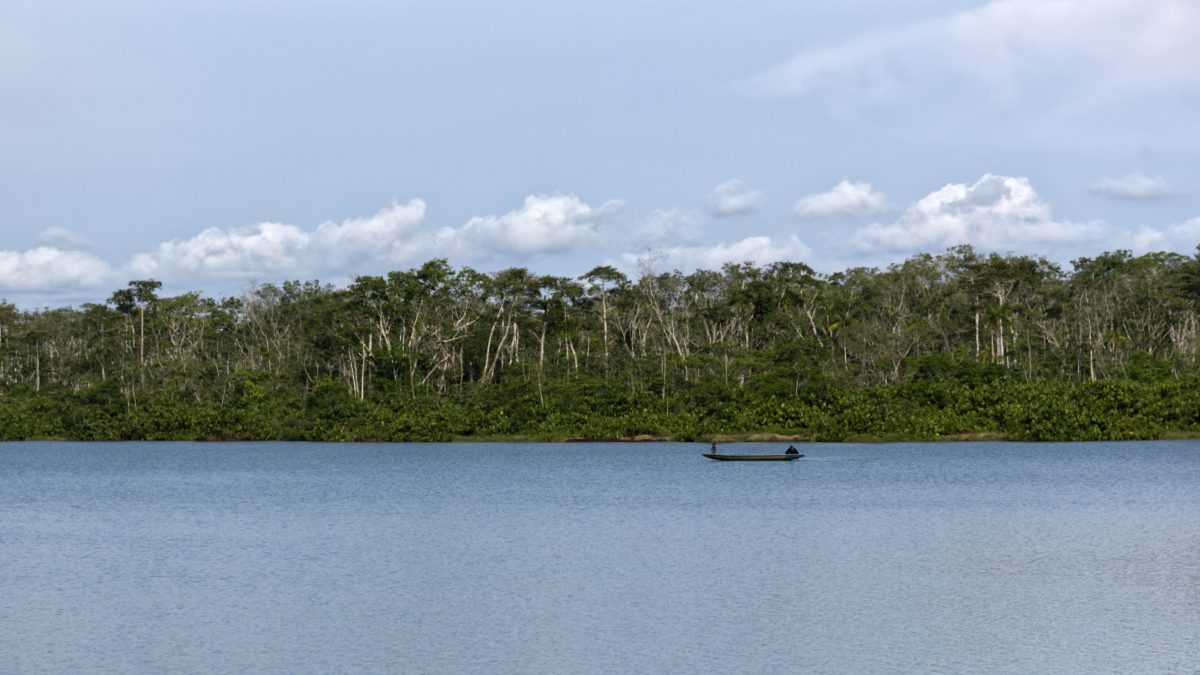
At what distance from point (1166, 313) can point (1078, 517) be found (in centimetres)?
6586

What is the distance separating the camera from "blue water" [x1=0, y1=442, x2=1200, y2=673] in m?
20.7

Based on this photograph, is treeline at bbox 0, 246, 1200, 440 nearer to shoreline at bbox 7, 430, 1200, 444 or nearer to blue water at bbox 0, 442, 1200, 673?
shoreline at bbox 7, 430, 1200, 444

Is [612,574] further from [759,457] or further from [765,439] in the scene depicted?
[765,439]

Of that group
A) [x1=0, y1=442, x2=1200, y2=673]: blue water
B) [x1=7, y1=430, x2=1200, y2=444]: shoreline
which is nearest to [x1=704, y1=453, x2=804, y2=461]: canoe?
[x1=0, y1=442, x2=1200, y2=673]: blue water

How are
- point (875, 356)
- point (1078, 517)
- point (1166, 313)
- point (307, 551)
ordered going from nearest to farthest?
point (307, 551)
point (1078, 517)
point (875, 356)
point (1166, 313)

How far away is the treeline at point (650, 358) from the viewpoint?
8475cm

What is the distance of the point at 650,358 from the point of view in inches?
3622

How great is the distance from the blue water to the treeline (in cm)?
2639

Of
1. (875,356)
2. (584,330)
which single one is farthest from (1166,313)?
(584,330)

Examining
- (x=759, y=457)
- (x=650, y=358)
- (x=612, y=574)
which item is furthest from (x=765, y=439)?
(x=612, y=574)

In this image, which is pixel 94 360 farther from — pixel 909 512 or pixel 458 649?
pixel 458 649

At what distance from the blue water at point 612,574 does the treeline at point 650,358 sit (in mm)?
26388

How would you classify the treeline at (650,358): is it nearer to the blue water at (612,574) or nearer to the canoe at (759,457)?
the canoe at (759,457)

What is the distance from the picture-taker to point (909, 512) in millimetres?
41906
